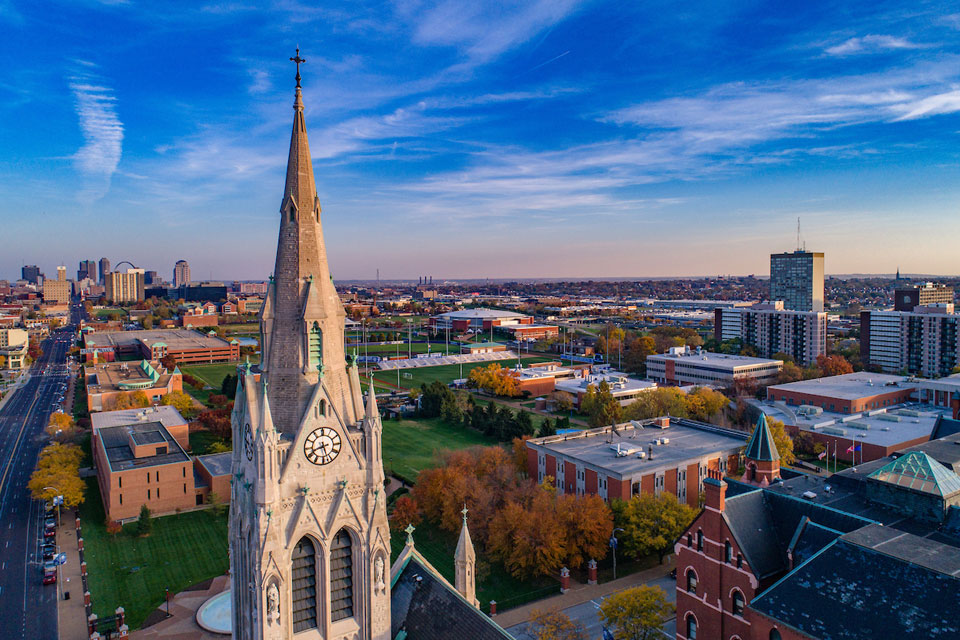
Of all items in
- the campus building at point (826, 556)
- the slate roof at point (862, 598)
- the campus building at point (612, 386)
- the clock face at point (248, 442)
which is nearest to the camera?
the clock face at point (248, 442)

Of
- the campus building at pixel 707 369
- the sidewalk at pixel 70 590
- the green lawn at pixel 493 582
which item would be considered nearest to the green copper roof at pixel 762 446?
the green lawn at pixel 493 582

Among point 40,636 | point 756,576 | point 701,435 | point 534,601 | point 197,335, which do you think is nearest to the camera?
point 756,576

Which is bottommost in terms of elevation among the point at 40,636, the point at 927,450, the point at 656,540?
the point at 40,636

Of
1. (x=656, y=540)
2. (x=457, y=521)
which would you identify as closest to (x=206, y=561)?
(x=457, y=521)

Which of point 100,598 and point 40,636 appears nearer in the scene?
point 40,636

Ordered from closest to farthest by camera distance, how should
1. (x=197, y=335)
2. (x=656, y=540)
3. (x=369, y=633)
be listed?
(x=369, y=633), (x=656, y=540), (x=197, y=335)

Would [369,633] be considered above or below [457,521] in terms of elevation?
above

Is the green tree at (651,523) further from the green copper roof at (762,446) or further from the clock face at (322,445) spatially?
the clock face at (322,445)

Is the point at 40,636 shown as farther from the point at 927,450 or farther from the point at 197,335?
the point at 197,335
